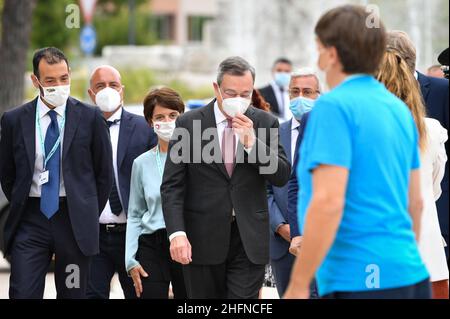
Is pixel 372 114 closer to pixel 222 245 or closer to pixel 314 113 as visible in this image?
pixel 314 113

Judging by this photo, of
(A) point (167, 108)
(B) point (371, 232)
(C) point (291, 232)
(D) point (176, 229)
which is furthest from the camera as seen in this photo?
(A) point (167, 108)

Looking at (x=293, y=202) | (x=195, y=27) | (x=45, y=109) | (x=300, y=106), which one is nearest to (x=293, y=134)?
(x=300, y=106)

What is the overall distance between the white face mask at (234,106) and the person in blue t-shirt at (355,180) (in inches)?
79.8

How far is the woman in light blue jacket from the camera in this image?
7242 millimetres

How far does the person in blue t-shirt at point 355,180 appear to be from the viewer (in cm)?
409

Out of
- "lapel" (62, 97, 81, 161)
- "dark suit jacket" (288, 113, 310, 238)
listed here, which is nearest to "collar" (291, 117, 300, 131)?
"dark suit jacket" (288, 113, 310, 238)

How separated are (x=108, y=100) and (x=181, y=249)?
2196mm

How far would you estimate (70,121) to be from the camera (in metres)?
6.96

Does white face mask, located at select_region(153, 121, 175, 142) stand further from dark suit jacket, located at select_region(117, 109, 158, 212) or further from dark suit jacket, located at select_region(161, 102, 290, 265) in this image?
dark suit jacket, located at select_region(161, 102, 290, 265)

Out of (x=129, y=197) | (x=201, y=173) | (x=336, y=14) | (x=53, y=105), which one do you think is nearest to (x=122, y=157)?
(x=129, y=197)

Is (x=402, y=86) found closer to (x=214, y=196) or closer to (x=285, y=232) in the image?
(x=214, y=196)

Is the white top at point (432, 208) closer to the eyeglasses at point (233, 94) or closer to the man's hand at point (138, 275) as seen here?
the eyeglasses at point (233, 94)

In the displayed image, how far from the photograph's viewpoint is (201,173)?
6.45 metres

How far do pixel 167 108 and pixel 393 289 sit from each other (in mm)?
3542
